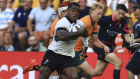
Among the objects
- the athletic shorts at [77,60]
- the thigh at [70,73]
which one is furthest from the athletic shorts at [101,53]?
the thigh at [70,73]

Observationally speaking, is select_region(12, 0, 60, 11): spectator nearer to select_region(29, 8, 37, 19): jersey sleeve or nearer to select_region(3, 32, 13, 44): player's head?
select_region(29, 8, 37, 19): jersey sleeve

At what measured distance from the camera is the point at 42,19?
10703 mm

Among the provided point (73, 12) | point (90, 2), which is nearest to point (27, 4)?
point (90, 2)

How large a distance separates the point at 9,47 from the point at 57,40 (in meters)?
4.68

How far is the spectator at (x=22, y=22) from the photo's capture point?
433 inches

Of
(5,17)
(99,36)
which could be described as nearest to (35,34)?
(5,17)

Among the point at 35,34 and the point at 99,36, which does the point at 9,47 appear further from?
the point at 99,36

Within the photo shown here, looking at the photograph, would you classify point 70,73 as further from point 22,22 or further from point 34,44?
point 22,22

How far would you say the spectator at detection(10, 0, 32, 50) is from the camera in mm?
11008

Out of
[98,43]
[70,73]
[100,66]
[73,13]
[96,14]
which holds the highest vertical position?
[73,13]

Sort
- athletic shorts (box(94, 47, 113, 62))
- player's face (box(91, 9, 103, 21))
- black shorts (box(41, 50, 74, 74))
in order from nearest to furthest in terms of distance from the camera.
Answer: black shorts (box(41, 50, 74, 74))
player's face (box(91, 9, 103, 21))
athletic shorts (box(94, 47, 113, 62))

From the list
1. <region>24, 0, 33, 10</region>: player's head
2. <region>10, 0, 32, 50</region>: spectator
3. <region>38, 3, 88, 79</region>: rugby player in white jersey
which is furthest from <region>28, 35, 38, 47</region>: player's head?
<region>38, 3, 88, 79</region>: rugby player in white jersey

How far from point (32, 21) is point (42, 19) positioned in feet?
1.56

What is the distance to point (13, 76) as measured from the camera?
9375 millimetres
